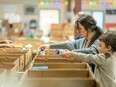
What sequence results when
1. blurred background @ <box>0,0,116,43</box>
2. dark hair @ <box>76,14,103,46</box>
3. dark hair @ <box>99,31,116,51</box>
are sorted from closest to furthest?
dark hair @ <box>99,31,116,51</box>
dark hair @ <box>76,14,103,46</box>
blurred background @ <box>0,0,116,43</box>

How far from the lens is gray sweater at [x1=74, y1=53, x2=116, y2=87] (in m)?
2.54

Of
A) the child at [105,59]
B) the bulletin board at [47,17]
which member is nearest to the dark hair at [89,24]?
the child at [105,59]

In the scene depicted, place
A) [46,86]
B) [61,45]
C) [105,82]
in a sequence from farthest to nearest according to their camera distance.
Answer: [61,45] → [105,82] → [46,86]

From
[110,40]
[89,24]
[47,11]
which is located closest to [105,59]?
[110,40]

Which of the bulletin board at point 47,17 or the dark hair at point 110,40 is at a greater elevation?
the bulletin board at point 47,17

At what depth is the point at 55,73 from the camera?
231 cm

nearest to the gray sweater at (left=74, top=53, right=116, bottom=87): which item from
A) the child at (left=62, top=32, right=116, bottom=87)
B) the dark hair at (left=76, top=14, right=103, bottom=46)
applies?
the child at (left=62, top=32, right=116, bottom=87)

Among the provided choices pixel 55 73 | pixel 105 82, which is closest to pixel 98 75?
pixel 105 82

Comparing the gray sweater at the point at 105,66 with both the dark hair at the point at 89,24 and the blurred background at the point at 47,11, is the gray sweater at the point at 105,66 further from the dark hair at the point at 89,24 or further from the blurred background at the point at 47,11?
the blurred background at the point at 47,11

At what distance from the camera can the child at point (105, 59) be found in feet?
8.35

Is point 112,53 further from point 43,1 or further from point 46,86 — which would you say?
point 43,1

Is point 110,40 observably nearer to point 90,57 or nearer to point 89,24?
point 90,57

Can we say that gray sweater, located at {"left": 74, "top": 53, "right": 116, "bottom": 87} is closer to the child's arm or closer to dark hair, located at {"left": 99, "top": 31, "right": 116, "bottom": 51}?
the child's arm

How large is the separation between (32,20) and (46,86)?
41.5 ft
